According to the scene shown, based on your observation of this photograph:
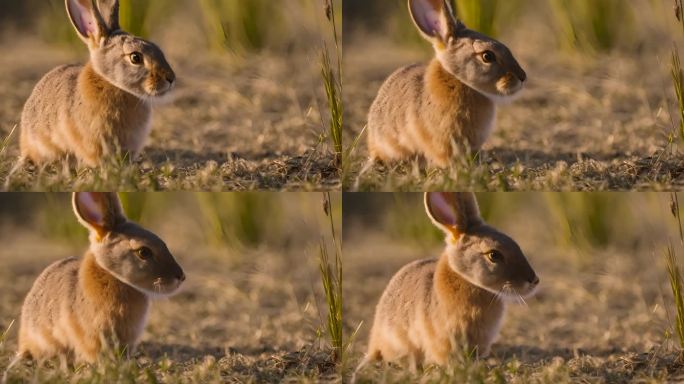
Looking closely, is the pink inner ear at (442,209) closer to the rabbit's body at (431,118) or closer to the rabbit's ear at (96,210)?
→ the rabbit's body at (431,118)

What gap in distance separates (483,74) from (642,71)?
1.06 meters

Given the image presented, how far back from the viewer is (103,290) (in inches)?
261

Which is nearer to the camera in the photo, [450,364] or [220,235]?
[450,364]

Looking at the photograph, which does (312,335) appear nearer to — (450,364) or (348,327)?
(348,327)

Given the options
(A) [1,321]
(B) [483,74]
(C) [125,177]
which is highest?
(B) [483,74]

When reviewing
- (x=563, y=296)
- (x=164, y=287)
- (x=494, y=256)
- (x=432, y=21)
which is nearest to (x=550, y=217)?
(x=563, y=296)

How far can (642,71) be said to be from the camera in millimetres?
7320

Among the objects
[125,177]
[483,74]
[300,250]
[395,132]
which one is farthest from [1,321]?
[483,74]

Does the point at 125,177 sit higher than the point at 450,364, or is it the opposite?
the point at 125,177

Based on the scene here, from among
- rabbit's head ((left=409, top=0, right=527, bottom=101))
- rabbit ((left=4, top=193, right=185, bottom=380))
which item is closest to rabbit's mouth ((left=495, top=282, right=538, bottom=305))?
rabbit's head ((left=409, top=0, right=527, bottom=101))

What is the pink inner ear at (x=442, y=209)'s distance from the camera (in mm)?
6660

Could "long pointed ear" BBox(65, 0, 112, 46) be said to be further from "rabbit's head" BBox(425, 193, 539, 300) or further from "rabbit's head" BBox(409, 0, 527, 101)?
"rabbit's head" BBox(425, 193, 539, 300)

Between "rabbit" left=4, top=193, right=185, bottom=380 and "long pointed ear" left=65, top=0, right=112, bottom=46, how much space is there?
75cm

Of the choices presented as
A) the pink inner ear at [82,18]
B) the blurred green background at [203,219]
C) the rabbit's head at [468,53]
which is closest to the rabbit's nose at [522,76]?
the rabbit's head at [468,53]
